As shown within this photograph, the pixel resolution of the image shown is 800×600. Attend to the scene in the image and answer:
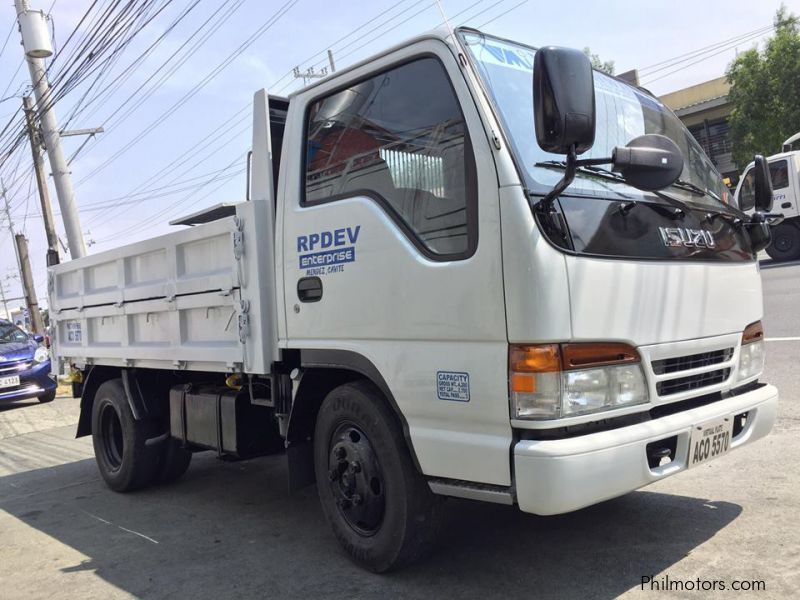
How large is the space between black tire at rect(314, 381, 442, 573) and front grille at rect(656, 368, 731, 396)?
114 cm

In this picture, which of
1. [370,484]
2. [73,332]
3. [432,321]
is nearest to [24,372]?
[73,332]

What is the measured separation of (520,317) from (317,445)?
152cm

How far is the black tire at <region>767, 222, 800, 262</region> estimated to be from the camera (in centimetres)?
1612

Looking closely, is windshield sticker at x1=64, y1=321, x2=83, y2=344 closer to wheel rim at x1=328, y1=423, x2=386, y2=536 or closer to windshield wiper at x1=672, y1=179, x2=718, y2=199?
wheel rim at x1=328, y1=423, x2=386, y2=536

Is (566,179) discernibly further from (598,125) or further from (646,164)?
(598,125)

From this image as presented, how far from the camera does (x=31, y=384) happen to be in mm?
12078

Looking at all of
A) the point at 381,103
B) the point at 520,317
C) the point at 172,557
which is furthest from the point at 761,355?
the point at 172,557

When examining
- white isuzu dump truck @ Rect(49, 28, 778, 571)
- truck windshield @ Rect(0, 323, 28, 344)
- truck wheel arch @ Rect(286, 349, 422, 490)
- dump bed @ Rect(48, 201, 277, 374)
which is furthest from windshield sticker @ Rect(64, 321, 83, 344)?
truck windshield @ Rect(0, 323, 28, 344)

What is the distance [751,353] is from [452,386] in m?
1.69

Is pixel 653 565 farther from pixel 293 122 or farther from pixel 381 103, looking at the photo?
pixel 293 122

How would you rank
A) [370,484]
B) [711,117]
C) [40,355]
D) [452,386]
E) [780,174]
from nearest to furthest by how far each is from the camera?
1. [452,386]
2. [370,484]
3. [40,355]
4. [780,174]
5. [711,117]

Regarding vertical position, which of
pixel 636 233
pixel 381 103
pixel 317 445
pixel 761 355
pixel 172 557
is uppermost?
pixel 381 103

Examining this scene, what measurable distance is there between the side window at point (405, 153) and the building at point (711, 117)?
106 ft

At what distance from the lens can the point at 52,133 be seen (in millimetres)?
12703
